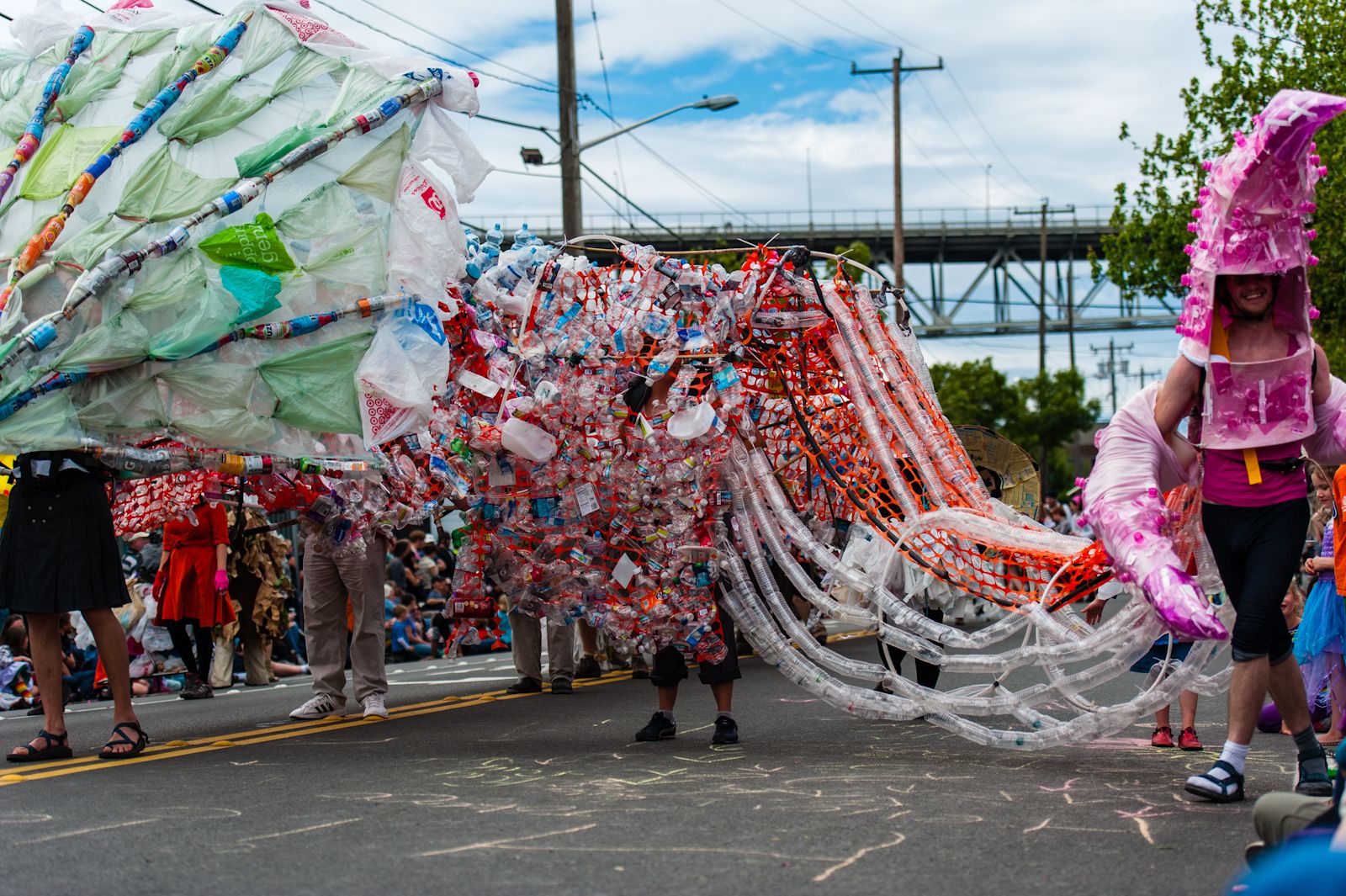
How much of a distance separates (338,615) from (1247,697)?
5.65 m

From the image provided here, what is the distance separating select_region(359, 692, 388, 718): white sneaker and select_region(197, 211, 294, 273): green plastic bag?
3211mm

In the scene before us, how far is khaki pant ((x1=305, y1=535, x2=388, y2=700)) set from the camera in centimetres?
913

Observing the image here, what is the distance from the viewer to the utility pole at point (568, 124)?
17109 mm

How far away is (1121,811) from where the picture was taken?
5.43 metres

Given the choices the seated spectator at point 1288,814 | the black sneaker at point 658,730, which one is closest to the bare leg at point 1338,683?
the black sneaker at point 658,730

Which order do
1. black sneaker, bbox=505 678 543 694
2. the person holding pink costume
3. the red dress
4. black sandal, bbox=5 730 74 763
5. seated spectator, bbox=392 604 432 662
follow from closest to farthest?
the person holding pink costume, black sandal, bbox=5 730 74 763, black sneaker, bbox=505 678 543 694, the red dress, seated spectator, bbox=392 604 432 662

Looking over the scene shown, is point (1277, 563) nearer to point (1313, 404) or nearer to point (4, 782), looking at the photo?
point (1313, 404)

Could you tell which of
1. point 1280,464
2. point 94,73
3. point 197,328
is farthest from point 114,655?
point 1280,464

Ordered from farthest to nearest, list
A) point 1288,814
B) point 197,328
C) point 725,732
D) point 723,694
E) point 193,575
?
point 193,575 → point 723,694 → point 725,732 → point 197,328 → point 1288,814

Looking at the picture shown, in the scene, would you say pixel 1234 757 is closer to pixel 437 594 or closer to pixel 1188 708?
pixel 1188 708

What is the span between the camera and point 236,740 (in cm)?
795

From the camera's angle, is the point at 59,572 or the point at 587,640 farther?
the point at 587,640

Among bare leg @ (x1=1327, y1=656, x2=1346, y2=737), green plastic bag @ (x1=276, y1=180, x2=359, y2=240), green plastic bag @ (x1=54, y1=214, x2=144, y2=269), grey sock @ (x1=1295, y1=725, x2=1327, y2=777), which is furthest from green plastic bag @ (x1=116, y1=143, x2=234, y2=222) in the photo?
bare leg @ (x1=1327, y1=656, x2=1346, y2=737)

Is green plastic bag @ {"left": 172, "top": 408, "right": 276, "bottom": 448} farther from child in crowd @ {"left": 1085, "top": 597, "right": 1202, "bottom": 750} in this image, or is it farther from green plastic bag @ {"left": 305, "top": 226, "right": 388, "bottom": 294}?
child in crowd @ {"left": 1085, "top": 597, "right": 1202, "bottom": 750}
